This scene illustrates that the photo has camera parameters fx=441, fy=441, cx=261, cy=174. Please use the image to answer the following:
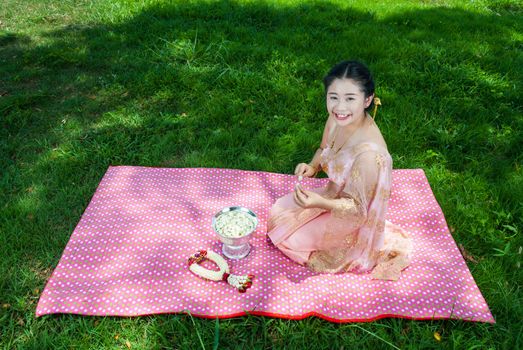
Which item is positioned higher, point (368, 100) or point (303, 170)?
point (368, 100)

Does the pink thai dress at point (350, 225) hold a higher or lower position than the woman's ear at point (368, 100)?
lower

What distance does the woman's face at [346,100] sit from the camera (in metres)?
2.73

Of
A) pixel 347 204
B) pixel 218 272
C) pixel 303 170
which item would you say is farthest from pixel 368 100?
pixel 218 272

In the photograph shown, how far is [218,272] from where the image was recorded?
3.15 m

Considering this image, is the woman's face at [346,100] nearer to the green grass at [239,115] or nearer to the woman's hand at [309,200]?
the woman's hand at [309,200]

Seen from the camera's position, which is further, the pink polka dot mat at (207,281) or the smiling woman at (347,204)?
the pink polka dot mat at (207,281)

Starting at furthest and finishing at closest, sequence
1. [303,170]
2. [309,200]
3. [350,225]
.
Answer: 1. [303,170]
2. [350,225]
3. [309,200]

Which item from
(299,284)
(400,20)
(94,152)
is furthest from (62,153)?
(400,20)

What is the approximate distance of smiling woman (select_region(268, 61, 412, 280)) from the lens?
278 cm

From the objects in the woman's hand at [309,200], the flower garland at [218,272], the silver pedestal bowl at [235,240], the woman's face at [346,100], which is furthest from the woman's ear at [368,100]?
the flower garland at [218,272]

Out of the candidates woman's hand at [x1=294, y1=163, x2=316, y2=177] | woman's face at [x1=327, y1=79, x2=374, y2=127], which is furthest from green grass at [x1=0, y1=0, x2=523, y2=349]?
woman's face at [x1=327, y1=79, x2=374, y2=127]

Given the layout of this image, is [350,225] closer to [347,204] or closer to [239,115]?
[347,204]

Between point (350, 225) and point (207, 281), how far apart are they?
1.09 m

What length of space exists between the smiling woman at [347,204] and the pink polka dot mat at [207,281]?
13 centimetres
